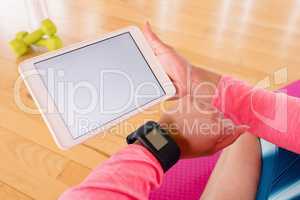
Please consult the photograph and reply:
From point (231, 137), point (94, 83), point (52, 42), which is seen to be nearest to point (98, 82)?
point (94, 83)

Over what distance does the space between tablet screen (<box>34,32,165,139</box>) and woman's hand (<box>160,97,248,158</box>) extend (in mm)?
54

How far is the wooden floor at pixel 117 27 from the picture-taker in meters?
0.83

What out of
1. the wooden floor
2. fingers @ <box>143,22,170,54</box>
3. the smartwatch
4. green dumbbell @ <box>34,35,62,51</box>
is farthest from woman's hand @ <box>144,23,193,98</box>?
green dumbbell @ <box>34,35,62,51</box>

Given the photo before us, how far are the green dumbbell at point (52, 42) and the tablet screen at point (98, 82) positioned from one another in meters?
0.64

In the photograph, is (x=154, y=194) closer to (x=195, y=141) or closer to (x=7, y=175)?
(x=195, y=141)

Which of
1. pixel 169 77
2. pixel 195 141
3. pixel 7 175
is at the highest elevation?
pixel 169 77

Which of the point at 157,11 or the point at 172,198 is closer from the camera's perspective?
the point at 172,198

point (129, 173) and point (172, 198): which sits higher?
point (129, 173)

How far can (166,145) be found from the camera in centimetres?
50

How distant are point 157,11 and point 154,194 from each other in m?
1.05

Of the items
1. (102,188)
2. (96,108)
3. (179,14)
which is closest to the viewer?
(102,188)

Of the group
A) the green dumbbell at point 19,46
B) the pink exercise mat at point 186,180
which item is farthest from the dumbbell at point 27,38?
the pink exercise mat at point 186,180

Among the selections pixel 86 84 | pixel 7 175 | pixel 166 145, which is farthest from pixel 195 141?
pixel 7 175

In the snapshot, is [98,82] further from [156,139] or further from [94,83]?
[156,139]
